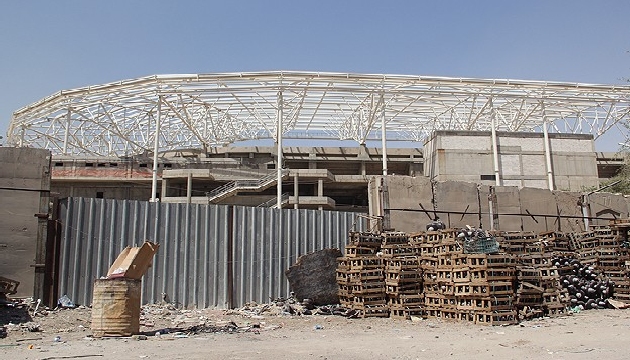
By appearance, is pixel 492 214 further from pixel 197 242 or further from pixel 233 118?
pixel 233 118

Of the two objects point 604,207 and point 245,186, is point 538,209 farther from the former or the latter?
point 245,186

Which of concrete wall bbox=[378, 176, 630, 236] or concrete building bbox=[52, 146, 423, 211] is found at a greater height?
concrete building bbox=[52, 146, 423, 211]

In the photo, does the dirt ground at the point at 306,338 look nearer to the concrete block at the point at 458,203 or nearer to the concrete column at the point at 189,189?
the concrete block at the point at 458,203

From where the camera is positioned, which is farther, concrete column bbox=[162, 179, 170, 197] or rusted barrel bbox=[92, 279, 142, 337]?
concrete column bbox=[162, 179, 170, 197]

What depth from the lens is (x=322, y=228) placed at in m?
15.0

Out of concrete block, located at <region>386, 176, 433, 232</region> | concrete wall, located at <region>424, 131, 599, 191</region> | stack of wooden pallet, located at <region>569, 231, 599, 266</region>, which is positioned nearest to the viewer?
stack of wooden pallet, located at <region>569, 231, 599, 266</region>

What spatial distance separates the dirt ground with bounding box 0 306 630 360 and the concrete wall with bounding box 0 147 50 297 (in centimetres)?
139

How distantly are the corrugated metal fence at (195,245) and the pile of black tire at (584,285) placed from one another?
626 cm

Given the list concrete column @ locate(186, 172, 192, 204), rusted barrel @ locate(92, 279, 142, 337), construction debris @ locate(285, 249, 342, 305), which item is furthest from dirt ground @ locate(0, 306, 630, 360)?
concrete column @ locate(186, 172, 192, 204)

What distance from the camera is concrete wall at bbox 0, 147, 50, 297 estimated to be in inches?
474

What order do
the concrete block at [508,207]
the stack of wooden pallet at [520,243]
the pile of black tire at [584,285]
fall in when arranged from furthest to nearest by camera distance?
the concrete block at [508,207] < the pile of black tire at [584,285] < the stack of wooden pallet at [520,243]

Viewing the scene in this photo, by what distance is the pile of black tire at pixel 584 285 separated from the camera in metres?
14.2

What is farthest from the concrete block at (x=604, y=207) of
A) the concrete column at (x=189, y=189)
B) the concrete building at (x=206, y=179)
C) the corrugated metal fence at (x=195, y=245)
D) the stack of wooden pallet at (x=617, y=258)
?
the concrete column at (x=189, y=189)

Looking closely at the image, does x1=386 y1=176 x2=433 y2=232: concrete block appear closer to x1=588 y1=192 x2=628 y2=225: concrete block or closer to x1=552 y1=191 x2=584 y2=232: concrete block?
x1=552 y1=191 x2=584 y2=232: concrete block
